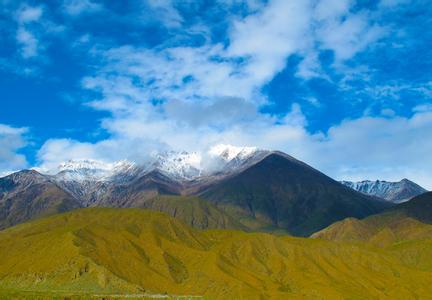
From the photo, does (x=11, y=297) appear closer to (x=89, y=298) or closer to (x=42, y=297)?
(x=42, y=297)

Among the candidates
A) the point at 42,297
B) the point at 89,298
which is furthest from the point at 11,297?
the point at 89,298

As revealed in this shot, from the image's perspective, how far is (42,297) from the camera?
107812 mm

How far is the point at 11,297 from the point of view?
348 ft

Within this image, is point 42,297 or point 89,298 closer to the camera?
point 42,297

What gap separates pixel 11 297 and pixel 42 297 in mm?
5580

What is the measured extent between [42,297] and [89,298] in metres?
10.5

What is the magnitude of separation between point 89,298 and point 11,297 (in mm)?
15692

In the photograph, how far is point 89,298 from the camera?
377ft

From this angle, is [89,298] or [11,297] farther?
[89,298]
